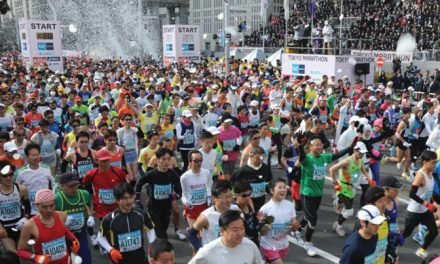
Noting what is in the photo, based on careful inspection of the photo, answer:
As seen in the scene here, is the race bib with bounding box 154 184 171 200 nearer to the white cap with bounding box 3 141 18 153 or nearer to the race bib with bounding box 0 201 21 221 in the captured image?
the race bib with bounding box 0 201 21 221

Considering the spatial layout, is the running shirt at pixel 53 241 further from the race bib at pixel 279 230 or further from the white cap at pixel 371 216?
the white cap at pixel 371 216

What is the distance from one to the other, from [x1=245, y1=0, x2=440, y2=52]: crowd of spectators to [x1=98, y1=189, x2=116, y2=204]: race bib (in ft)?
66.3

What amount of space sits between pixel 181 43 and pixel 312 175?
2150 centimetres

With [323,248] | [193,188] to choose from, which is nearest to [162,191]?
[193,188]

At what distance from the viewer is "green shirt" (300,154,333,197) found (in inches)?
272

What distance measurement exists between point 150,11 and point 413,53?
62.9 metres

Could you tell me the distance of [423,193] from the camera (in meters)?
6.68

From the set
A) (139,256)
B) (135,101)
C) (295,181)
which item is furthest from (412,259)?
(135,101)

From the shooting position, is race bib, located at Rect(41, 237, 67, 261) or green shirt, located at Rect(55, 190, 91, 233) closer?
race bib, located at Rect(41, 237, 67, 261)

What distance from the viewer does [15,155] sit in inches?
276

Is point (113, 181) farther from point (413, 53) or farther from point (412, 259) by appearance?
point (413, 53)

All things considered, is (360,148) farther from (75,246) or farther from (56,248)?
(56,248)

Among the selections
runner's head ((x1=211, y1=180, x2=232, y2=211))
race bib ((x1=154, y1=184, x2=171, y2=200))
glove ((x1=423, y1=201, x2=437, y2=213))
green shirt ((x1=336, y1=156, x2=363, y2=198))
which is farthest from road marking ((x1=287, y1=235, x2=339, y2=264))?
runner's head ((x1=211, y1=180, x2=232, y2=211))

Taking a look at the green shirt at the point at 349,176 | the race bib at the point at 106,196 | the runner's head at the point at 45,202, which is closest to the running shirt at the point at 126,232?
the runner's head at the point at 45,202
